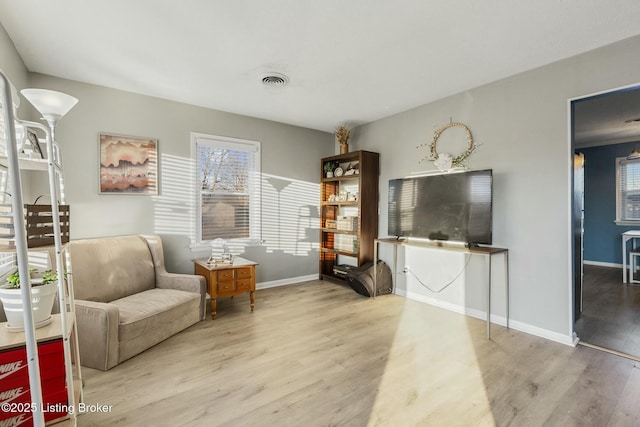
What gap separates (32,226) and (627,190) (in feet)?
27.9

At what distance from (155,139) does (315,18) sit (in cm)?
253

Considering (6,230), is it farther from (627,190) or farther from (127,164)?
(627,190)

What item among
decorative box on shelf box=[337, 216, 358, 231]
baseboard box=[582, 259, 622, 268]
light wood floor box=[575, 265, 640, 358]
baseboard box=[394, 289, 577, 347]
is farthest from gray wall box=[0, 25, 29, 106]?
baseboard box=[582, 259, 622, 268]

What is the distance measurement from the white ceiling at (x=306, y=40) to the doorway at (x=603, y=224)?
806mm

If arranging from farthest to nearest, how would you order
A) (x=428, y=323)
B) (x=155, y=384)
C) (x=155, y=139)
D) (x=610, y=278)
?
(x=610, y=278) < (x=155, y=139) < (x=428, y=323) < (x=155, y=384)

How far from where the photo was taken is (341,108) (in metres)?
4.17

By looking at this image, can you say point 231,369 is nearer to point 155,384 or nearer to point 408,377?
point 155,384

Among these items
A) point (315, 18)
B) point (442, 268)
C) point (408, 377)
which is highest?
point (315, 18)

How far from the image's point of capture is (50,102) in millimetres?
1522

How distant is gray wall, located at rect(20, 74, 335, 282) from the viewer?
3.30 metres

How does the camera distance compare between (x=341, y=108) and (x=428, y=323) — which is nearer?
(x=428, y=323)

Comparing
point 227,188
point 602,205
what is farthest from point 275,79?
point 602,205

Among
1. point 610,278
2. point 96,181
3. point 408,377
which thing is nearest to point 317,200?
point 96,181

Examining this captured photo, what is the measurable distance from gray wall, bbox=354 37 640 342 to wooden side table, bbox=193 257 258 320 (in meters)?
2.58
